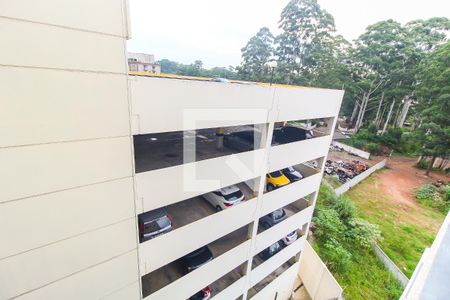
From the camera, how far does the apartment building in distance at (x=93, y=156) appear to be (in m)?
3.17

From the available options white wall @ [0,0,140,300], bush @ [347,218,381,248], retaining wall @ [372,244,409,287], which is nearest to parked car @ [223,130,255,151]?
white wall @ [0,0,140,300]

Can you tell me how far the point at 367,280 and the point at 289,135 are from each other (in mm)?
11134

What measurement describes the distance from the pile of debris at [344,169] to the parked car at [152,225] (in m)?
21.3

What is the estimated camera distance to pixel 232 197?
857 centimetres

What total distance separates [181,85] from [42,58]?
2400 millimetres

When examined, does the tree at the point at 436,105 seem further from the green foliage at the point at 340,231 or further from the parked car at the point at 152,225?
the parked car at the point at 152,225

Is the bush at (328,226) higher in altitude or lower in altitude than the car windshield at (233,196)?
lower

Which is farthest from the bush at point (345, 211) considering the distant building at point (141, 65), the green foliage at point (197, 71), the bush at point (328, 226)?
the green foliage at point (197, 71)

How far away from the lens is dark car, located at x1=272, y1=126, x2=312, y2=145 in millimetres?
11188

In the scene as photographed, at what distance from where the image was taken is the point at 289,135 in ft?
38.0

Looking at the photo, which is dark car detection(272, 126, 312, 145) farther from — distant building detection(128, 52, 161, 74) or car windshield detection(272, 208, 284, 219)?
distant building detection(128, 52, 161, 74)

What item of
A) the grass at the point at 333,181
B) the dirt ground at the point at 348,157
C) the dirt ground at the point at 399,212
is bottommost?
the dirt ground at the point at 399,212

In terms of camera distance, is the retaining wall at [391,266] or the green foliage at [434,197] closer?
the retaining wall at [391,266]

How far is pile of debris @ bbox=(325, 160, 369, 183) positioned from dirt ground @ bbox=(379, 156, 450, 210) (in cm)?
268
